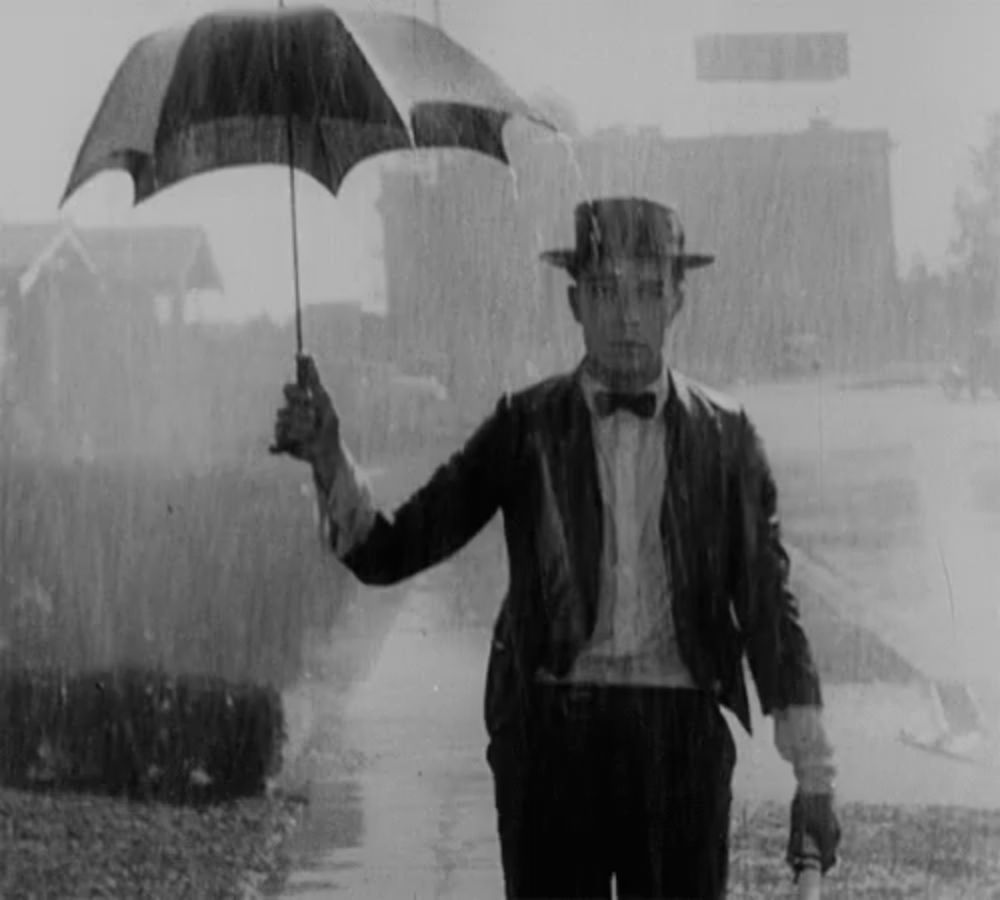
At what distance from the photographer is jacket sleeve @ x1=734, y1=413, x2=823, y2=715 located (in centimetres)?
262

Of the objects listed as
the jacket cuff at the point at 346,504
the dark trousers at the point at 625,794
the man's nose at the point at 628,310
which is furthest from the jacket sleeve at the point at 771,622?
the jacket cuff at the point at 346,504

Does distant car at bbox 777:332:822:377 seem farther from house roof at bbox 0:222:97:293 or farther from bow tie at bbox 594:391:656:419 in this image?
house roof at bbox 0:222:97:293

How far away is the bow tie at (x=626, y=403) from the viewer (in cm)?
261

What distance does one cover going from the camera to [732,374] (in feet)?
8.75

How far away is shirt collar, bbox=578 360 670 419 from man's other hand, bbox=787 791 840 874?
69 centimetres

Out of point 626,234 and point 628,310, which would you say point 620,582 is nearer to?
point 628,310

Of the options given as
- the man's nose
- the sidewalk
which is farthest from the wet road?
the man's nose

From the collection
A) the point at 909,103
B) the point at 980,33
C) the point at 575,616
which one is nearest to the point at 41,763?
the point at 575,616

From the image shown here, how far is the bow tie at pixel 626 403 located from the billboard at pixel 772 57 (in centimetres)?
58

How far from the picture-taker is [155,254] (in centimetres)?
273

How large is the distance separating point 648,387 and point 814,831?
30.8 inches

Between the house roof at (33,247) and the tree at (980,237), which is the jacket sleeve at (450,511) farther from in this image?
the tree at (980,237)

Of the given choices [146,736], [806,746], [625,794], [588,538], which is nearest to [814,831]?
[806,746]

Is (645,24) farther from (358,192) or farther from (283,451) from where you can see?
(283,451)
